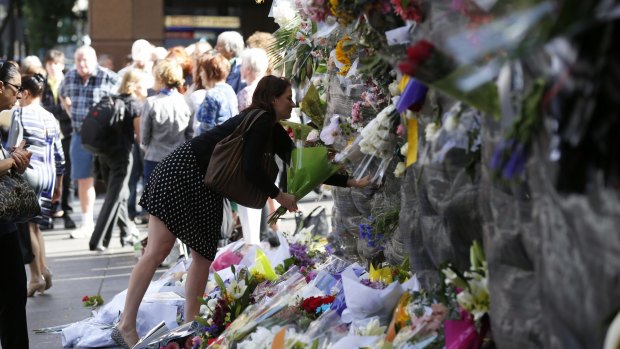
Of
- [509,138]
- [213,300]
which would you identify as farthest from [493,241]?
[213,300]

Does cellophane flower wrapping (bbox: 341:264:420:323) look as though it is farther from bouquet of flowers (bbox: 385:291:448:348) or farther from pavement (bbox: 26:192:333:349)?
pavement (bbox: 26:192:333:349)

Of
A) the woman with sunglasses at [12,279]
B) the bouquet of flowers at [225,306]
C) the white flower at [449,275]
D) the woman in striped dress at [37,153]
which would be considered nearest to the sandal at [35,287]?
the woman in striped dress at [37,153]

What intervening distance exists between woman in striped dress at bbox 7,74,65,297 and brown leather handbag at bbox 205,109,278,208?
203 centimetres

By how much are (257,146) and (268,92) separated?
14.3 inches

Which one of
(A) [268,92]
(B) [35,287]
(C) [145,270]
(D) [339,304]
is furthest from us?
(B) [35,287]

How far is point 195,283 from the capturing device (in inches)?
280

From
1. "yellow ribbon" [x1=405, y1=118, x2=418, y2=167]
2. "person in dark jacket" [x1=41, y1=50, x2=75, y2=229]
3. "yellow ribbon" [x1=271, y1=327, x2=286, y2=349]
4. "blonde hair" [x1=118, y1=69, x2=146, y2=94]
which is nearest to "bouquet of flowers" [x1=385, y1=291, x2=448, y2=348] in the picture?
"yellow ribbon" [x1=405, y1=118, x2=418, y2=167]

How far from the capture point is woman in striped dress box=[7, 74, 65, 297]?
8641 mm

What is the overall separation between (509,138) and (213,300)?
3.80m

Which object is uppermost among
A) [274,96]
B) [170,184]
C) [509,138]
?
[509,138]

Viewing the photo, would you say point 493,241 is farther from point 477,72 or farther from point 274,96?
point 274,96

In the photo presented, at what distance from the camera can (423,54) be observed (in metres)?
3.44

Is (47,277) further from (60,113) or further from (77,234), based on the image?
(60,113)

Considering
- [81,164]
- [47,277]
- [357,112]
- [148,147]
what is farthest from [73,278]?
[357,112]
